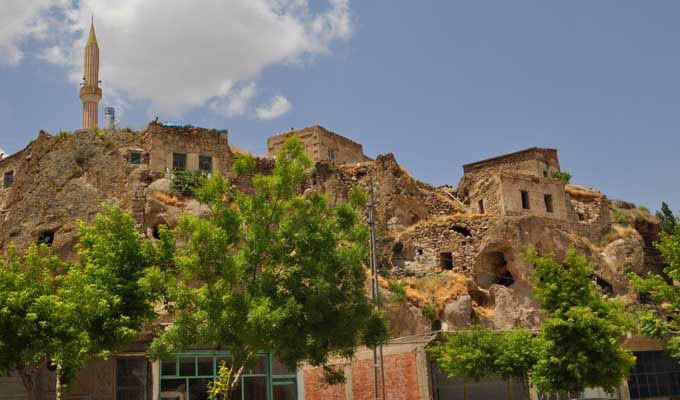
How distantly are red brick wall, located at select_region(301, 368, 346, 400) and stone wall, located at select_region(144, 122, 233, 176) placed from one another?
50.3 ft

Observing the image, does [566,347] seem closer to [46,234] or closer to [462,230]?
[462,230]

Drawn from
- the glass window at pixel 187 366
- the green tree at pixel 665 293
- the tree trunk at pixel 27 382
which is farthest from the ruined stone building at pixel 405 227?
the tree trunk at pixel 27 382

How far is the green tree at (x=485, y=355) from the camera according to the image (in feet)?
82.0

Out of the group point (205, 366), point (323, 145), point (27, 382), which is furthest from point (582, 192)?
point (27, 382)

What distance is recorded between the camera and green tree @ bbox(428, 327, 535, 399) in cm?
2498

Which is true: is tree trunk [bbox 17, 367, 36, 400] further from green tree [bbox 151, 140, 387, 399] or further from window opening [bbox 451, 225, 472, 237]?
window opening [bbox 451, 225, 472, 237]

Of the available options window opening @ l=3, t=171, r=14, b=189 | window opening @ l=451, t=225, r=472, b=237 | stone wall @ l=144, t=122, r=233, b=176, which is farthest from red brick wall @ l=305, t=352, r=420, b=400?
window opening @ l=3, t=171, r=14, b=189

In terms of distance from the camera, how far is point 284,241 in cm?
1956

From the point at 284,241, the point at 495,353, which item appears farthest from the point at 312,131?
the point at 284,241

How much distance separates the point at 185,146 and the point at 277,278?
23.6m

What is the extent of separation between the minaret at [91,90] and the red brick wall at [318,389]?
3002cm

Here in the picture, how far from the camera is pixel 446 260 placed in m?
42.2

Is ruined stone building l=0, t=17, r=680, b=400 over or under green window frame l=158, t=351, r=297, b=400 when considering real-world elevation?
over

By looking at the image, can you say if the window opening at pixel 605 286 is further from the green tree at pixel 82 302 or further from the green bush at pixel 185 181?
the green tree at pixel 82 302
